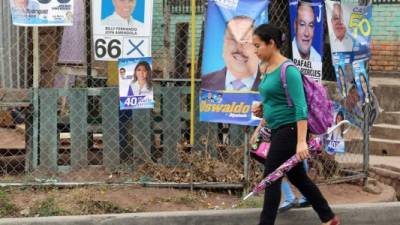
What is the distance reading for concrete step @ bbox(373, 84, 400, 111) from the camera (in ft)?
35.9

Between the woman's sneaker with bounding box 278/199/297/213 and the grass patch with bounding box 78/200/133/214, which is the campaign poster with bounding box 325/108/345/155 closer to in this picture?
the woman's sneaker with bounding box 278/199/297/213

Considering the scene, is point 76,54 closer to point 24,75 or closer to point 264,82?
point 24,75

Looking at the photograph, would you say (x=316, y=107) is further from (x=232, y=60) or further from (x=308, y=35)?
(x=308, y=35)

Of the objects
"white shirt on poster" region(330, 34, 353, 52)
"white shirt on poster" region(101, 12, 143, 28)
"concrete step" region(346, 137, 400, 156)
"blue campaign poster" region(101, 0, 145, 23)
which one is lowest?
"concrete step" region(346, 137, 400, 156)

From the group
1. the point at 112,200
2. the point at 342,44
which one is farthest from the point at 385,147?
the point at 112,200

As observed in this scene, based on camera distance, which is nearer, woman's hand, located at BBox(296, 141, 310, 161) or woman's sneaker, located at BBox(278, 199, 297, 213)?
woman's hand, located at BBox(296, 141, 310, 161)

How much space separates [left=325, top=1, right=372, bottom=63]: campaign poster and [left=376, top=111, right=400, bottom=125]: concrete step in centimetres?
419

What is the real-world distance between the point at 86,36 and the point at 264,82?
267cm

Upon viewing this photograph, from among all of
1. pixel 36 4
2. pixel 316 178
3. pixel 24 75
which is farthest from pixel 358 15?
pixel 24 75

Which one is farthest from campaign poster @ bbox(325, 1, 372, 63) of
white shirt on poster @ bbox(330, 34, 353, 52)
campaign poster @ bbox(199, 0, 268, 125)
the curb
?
the curb

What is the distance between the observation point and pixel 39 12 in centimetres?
571

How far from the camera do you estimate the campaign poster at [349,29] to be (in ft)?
20.9

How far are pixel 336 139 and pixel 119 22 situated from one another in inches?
108

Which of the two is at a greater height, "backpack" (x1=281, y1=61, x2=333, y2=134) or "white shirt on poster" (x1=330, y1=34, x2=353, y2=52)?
"white shirt on poster" (x1=330, y1=34, x2=353, y2=52)
